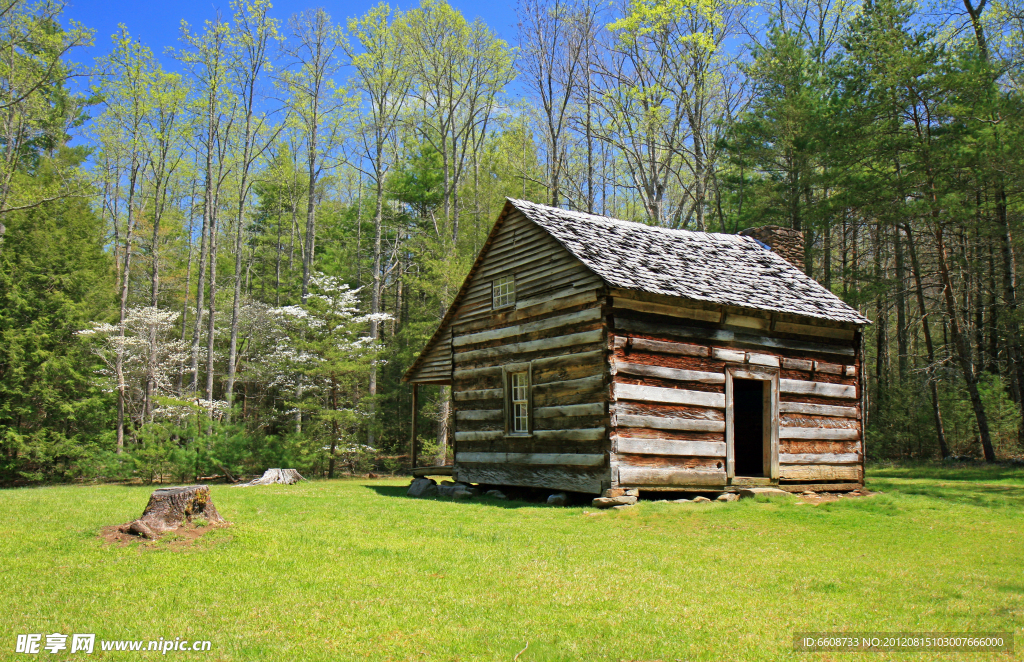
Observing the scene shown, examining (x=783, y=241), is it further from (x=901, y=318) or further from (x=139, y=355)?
(x=139, y=355)

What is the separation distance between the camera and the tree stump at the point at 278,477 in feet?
65.0

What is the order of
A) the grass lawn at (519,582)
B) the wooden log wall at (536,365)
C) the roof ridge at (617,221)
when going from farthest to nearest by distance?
the roof ridge at (617,221) → the wooden log wall at (536,365) → the grass lawn at (519,582)

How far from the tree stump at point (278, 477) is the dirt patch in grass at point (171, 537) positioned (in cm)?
1073

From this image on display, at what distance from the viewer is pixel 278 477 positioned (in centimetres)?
2023

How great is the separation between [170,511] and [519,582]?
5000 millimetres

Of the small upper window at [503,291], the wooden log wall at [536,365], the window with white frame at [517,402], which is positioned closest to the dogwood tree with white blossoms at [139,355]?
the wooden log wall at [536,365]

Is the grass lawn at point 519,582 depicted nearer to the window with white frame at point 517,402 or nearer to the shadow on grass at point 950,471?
the window with white frame at point 517,402

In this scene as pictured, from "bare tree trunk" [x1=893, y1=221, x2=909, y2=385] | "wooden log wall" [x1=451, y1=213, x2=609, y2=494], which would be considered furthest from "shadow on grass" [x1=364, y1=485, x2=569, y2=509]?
"bare tree trunk" [x1=893, y1=221, x2=909, y2=385]

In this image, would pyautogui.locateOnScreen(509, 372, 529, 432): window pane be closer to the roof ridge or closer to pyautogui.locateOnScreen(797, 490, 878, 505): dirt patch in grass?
the roof ridge

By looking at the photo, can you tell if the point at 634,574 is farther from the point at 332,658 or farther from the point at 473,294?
the point at 473,294

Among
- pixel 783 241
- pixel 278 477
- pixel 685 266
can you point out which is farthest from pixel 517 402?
pixel 783 241

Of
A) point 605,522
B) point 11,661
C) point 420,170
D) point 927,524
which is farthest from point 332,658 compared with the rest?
point 420,170

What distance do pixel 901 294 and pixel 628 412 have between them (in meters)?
15.3

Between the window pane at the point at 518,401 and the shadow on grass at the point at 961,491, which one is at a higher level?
the window pane at the point at 518,401
